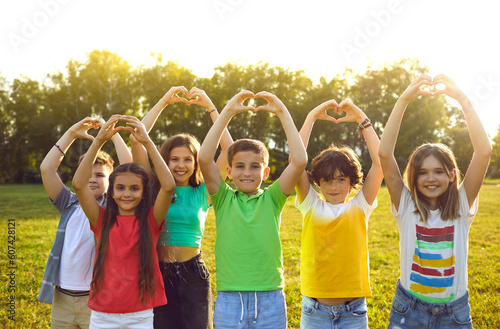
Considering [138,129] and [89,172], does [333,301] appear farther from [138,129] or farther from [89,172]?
[89,172]

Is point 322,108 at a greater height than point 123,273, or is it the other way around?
point 322,108

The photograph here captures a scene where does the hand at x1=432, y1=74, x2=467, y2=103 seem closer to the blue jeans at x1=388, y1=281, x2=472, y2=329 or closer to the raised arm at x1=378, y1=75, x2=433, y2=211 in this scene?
the raised arm at x1=378, y1=75, x2=433, y2=211

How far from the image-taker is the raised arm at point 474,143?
2816mm

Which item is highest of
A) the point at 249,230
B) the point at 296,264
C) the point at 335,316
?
the point at 249,230

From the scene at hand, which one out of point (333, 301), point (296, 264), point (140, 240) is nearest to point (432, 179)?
point (333, 301)

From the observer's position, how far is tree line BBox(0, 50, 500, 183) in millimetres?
34031

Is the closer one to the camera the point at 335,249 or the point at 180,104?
the point at 335,249

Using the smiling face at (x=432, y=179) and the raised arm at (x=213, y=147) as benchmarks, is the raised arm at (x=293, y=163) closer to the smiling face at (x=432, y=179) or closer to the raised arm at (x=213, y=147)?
the raised arm at (x=213, y=147)

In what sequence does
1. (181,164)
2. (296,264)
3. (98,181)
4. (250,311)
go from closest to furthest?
(250,311)
(181,164)
(98,181)
(296,264)

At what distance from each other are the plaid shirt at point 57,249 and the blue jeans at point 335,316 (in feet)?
6.09

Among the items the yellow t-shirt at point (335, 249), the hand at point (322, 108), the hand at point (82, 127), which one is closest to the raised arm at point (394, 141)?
the yellow t-shirt at point (335, 249)

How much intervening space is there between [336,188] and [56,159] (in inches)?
84.8

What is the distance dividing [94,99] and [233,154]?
35116 mm

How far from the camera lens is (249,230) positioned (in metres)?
2.81
